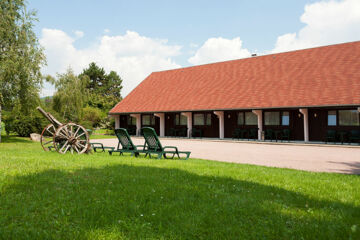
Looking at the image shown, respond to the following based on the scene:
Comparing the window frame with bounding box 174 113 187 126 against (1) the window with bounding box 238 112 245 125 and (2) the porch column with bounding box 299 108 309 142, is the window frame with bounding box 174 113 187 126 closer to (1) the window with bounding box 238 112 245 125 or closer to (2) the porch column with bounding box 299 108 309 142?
A: (1) the window with bounding box 238 112 245 125

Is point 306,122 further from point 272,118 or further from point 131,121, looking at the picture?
point 131,121

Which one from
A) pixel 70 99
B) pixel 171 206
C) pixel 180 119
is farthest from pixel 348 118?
pixel 70 99

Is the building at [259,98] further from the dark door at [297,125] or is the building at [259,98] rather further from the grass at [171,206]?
the grass at [171,206]

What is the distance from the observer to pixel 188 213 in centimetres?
370

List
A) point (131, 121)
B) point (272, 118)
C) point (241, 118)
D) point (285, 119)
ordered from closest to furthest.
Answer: point (285, 119) < point (272, 118) < point (241, 118) < point (131, 121)

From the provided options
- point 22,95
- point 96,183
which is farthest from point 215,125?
point 96,183

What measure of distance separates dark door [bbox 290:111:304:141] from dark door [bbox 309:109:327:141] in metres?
0.62

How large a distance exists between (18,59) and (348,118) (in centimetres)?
2241

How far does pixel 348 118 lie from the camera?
18.3 meters

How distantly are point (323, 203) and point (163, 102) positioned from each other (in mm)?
22897

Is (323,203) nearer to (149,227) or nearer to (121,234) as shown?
(149,227)

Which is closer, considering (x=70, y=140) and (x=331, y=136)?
(x=70, y=140)

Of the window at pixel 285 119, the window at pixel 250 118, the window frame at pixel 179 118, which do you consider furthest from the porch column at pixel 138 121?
the window at pixel 285 119

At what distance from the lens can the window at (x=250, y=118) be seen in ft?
73.2
